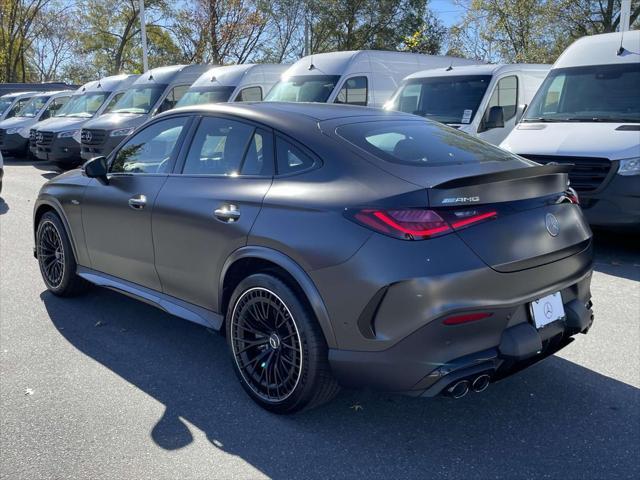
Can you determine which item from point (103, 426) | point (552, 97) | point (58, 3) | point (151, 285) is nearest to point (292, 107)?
point (151, 285)

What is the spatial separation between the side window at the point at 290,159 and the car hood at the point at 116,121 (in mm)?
10742

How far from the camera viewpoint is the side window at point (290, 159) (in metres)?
3.35

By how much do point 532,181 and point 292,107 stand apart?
1.57 meters

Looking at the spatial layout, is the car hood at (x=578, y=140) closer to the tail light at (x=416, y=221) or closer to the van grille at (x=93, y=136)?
the tail light at (x=416, y=221)

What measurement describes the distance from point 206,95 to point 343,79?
11.5 ft

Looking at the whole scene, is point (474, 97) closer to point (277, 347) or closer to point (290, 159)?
point (290, 159)

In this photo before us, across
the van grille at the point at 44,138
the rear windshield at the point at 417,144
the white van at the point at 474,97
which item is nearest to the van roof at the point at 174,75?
the van grille at the point at 44,138

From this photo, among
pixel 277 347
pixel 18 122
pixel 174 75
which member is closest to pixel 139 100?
pixel 174 75

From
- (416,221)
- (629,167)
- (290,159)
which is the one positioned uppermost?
(290,159)

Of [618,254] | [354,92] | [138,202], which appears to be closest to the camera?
[138,202]

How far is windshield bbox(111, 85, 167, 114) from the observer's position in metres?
14.3

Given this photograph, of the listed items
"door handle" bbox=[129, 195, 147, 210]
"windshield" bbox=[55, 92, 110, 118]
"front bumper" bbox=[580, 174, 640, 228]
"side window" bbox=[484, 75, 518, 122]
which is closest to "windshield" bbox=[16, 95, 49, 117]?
"windshield" bbox=[55, 92, 110, 118]

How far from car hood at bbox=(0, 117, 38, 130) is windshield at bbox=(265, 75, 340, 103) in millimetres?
10039

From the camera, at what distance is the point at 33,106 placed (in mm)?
19547
